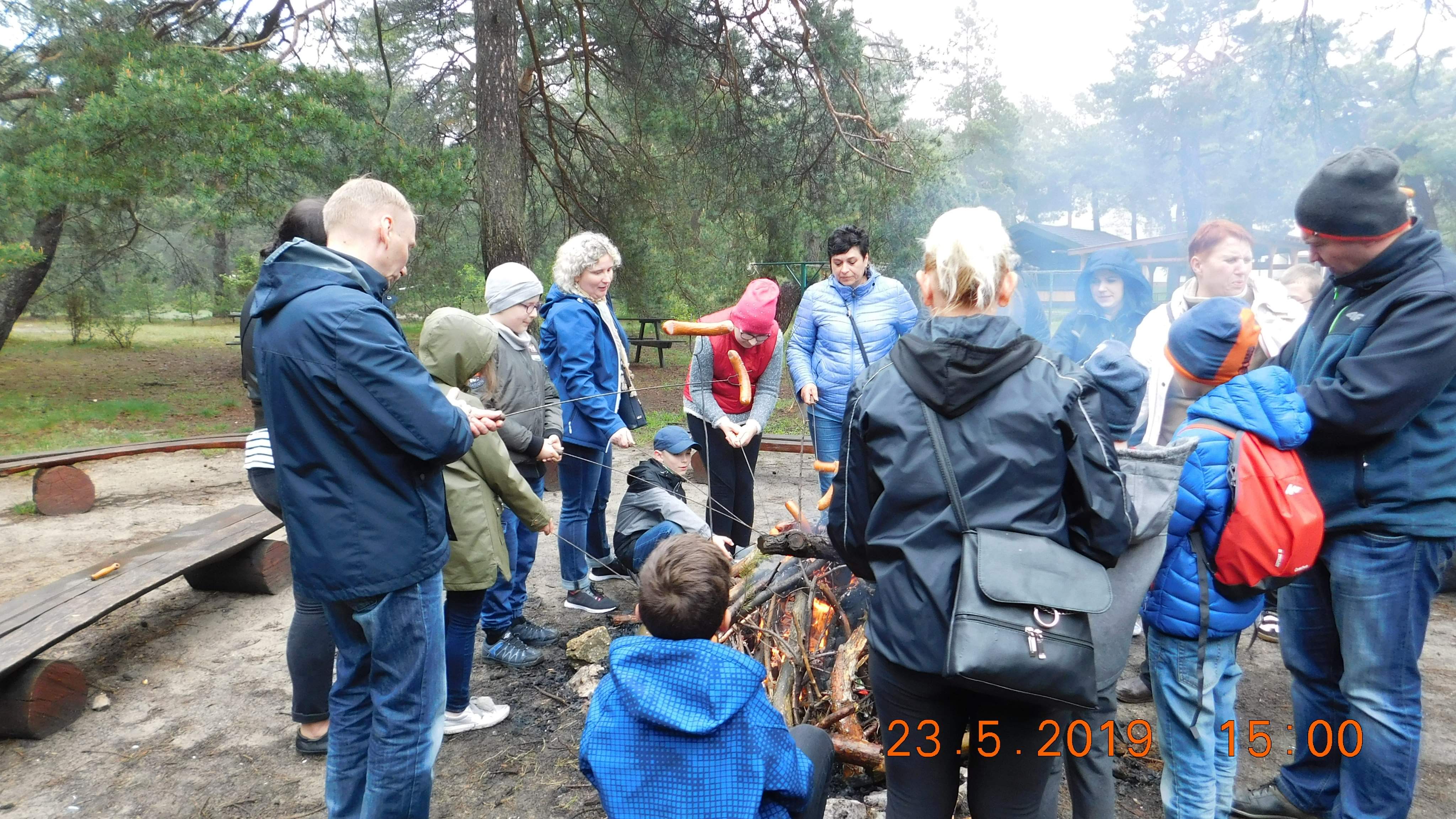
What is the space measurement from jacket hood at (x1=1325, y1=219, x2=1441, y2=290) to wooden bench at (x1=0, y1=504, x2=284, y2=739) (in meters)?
3.76

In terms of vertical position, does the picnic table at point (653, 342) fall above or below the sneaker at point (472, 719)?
above

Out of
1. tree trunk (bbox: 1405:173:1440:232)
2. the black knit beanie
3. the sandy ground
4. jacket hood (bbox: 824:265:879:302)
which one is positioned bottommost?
the sandy ground

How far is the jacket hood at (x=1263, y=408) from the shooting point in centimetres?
200

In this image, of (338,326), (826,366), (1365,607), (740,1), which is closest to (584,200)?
(740,1)

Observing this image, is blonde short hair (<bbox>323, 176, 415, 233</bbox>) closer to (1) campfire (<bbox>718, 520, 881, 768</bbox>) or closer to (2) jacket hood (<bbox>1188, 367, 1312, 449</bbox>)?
(1) campfire (<bbox>718, 520, 881, 768</bbox>)

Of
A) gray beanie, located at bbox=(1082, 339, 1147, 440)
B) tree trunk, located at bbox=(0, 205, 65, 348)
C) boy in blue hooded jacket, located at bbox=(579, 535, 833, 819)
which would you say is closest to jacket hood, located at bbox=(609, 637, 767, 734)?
boy in blue hooded jacket, located at bbox=(579, 535, 833, 819)

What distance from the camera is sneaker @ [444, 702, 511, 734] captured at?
9.78 feet

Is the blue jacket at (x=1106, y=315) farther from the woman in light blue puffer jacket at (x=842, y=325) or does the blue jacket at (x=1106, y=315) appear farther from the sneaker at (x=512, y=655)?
the sneaker at (x=512, y=655)

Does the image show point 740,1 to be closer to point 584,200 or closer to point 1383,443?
point 584,200

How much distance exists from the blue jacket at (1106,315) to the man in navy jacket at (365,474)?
11.4 feet

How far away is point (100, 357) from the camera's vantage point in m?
15.4

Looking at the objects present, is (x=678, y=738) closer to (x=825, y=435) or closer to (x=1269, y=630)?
(x=825, y=435)

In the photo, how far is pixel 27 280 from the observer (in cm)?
1133

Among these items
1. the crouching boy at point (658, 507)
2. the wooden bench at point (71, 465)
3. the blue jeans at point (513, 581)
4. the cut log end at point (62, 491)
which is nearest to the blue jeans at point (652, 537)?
the crouching boy at point (658, 507)
